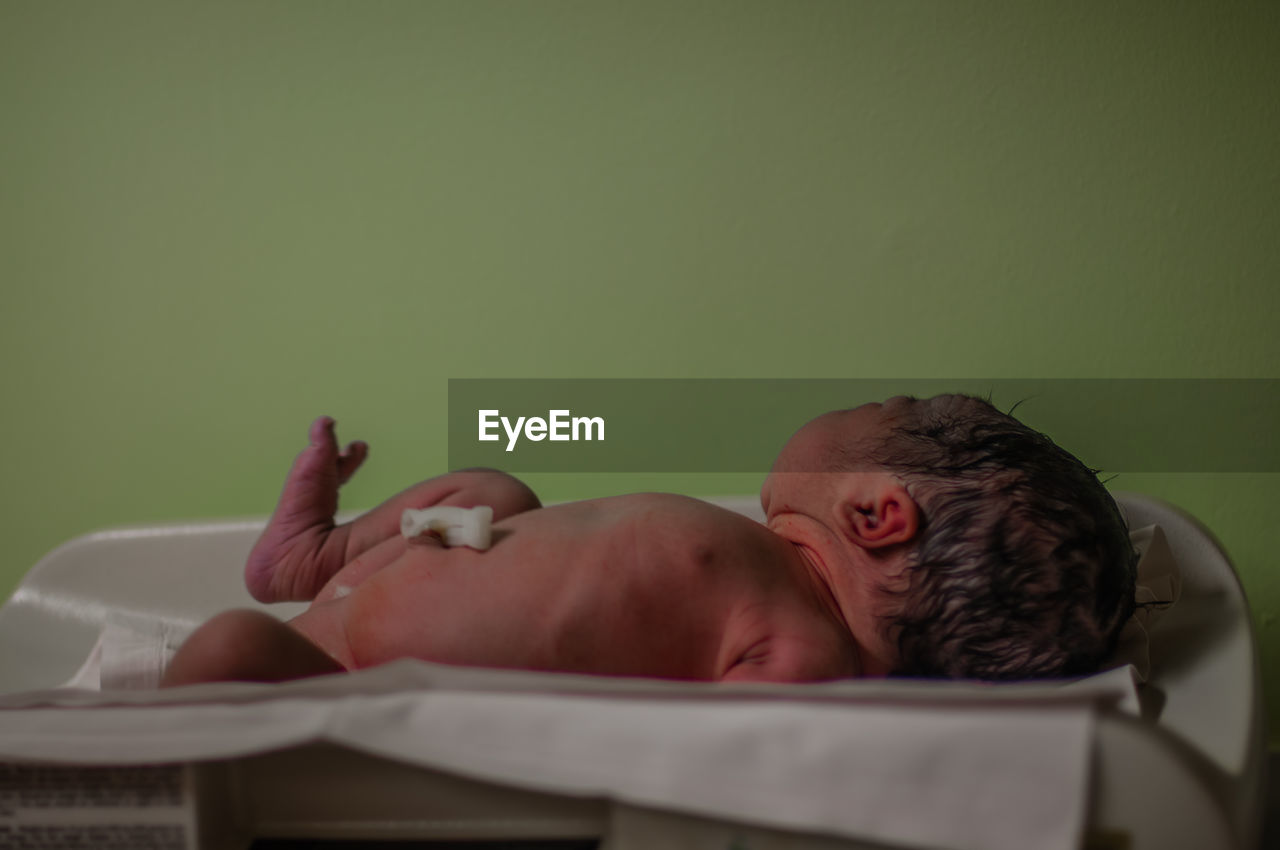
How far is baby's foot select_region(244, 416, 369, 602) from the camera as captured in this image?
102 cm

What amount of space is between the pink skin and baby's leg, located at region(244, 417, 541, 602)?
10 centimetres

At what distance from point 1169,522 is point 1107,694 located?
0.50 metres

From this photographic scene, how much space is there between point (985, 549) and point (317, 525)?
688 millimetres

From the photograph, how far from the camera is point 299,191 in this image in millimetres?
1347

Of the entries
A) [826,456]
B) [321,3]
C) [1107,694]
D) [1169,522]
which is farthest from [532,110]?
[1107,694]

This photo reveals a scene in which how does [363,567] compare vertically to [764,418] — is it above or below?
below

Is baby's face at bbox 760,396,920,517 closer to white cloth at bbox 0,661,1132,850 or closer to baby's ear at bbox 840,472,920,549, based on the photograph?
baby's ear at bbox 840,472,920,549

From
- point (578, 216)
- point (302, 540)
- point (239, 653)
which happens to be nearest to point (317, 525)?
point (302, 540)

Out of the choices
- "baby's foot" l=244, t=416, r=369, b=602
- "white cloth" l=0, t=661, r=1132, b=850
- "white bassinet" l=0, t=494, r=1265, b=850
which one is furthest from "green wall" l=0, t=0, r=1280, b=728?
"white cloth" l=0, t=661, r=1132, b=850

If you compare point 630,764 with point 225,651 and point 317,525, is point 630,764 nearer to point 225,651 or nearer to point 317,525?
point 225,651

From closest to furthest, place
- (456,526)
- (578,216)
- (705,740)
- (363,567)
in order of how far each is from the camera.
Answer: (705,740)
(456,526)
(363,567)
(578,216)

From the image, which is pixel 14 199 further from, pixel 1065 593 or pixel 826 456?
pixel 1065 593

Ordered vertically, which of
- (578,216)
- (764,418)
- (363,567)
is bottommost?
(363,567)

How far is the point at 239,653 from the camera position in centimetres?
68
